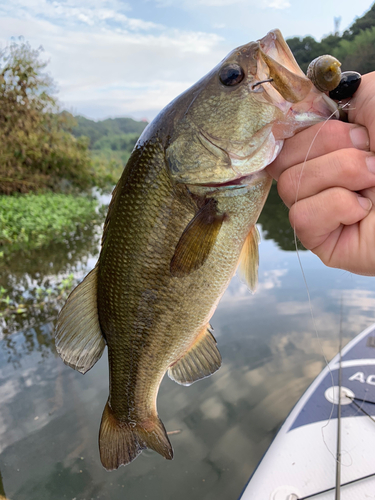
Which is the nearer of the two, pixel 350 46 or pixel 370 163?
pixel 370 163

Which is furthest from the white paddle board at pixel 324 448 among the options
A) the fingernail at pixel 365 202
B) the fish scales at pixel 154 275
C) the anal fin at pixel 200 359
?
the fingernail at pixel 365 202

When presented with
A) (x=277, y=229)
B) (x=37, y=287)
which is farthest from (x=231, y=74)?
(x=277, y=229)

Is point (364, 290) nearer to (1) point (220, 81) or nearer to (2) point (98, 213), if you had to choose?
(1) point (220, 81)

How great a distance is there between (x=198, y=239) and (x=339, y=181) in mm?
576

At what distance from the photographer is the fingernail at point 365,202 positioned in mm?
1263

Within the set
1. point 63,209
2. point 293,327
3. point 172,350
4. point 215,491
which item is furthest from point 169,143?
point 63,209

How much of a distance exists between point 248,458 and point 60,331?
2938 millimetres

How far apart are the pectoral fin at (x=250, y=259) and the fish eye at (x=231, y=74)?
2.09 ft

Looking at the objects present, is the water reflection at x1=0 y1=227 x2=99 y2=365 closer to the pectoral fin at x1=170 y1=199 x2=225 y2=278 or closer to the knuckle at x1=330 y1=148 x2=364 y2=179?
the pectoral fin at x1=170 y1=199 x2=225 y2=278

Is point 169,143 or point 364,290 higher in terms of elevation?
point 169,143

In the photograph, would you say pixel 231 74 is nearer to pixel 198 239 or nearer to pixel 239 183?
pixel 239 183

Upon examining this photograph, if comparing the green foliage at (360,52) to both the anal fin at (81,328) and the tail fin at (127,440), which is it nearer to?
the anal fin at (81,328)

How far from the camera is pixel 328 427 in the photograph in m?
3.09

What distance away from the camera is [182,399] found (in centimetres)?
441
